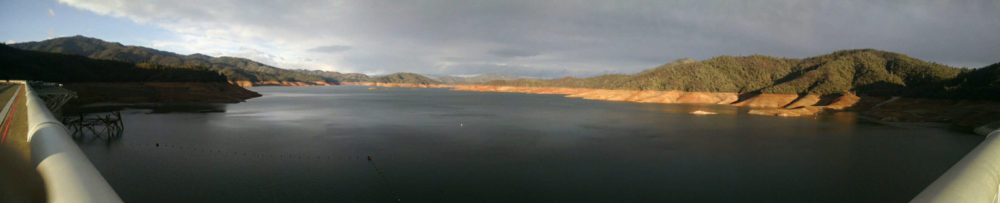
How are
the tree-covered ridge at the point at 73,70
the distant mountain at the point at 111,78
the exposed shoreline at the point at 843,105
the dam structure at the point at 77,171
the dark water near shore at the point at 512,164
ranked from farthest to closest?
the distant mountain at the point at 111,78, the tree-covered ridge at the point at 73,70, the exposed shoreline at the point at 843,105, the dark water near shore at the point at 512,164, the dam structure at the point at 77,171

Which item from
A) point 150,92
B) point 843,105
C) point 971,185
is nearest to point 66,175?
point 971,185

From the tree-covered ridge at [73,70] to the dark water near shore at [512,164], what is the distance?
4583cm

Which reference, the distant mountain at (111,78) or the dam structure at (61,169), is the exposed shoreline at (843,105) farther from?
the distant mountain at (111,78)

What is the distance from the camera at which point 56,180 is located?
15.8 feet

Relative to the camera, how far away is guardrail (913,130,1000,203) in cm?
673

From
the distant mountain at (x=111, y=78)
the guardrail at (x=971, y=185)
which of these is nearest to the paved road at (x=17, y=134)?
the guardrail at (x=971, y=185)

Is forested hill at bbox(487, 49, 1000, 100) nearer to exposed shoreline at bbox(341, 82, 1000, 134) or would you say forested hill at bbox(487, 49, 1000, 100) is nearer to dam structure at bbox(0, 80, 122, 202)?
exposed shoreline at bbox(341, 82, 1000, 134)

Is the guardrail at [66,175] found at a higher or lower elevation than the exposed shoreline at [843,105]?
higher

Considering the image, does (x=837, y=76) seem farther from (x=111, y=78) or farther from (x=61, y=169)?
(x=111, y=78)

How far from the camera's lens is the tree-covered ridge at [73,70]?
58.1 meters

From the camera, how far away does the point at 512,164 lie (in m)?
19.8

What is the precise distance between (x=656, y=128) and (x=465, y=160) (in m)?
24.5

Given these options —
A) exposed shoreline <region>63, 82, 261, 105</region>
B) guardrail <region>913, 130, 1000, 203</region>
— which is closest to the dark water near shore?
guardrail <region>913, 130, 1000, 203</region>

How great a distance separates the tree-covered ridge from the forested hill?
116 metres
